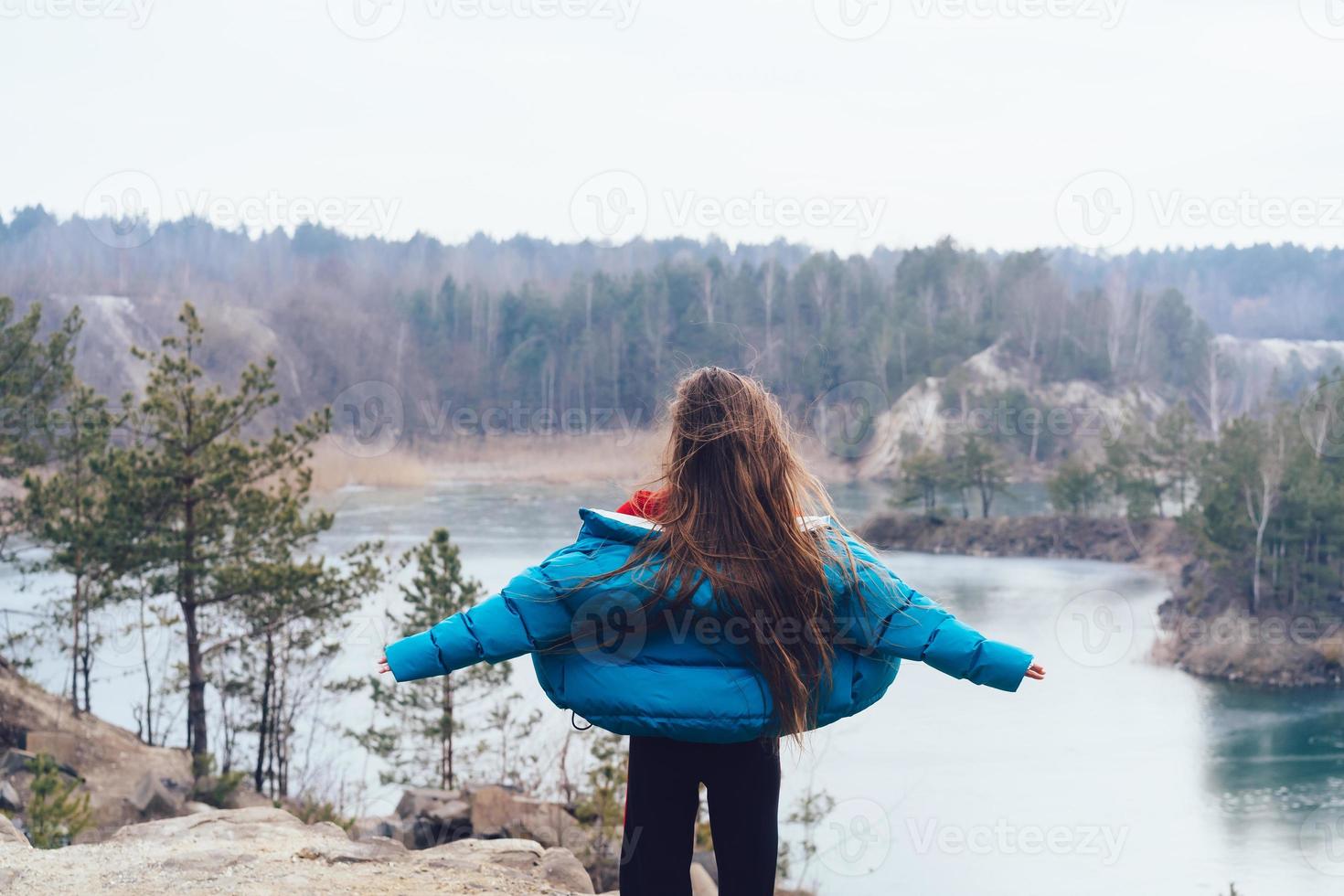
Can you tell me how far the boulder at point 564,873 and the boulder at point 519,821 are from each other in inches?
188

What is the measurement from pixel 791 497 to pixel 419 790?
873 centimetres

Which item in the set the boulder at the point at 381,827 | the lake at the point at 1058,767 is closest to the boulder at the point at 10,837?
the boulder at the point at 381,827

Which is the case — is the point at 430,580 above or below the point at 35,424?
below

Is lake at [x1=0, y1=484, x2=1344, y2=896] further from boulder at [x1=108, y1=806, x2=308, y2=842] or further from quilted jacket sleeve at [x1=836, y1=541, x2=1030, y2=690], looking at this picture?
quilted jacket sleeve at [x1=836, y1=541, x2=1030, y2=690]

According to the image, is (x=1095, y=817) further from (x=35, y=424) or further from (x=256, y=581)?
(x=35, y=424)

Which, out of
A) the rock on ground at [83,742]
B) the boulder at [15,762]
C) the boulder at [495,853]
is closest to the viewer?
the boulder at [495,853]

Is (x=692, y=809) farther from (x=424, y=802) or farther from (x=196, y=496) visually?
(x=196, y=496)

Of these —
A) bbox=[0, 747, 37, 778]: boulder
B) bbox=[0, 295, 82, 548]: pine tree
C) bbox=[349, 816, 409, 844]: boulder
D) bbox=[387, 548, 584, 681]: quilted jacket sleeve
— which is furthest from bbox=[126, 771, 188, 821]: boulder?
bbox=[387, 548, 584, 681]: quilted jacket sleeve

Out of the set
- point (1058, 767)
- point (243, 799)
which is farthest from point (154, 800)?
point (1058, 767)

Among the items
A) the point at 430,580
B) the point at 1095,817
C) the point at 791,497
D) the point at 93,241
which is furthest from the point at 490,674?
the point at 93,241

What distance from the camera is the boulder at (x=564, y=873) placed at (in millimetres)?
4438

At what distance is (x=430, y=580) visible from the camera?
12219 mm

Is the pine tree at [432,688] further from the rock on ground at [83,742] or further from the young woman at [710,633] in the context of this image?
the young woman at [710,633]

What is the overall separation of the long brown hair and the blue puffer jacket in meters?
0.03
